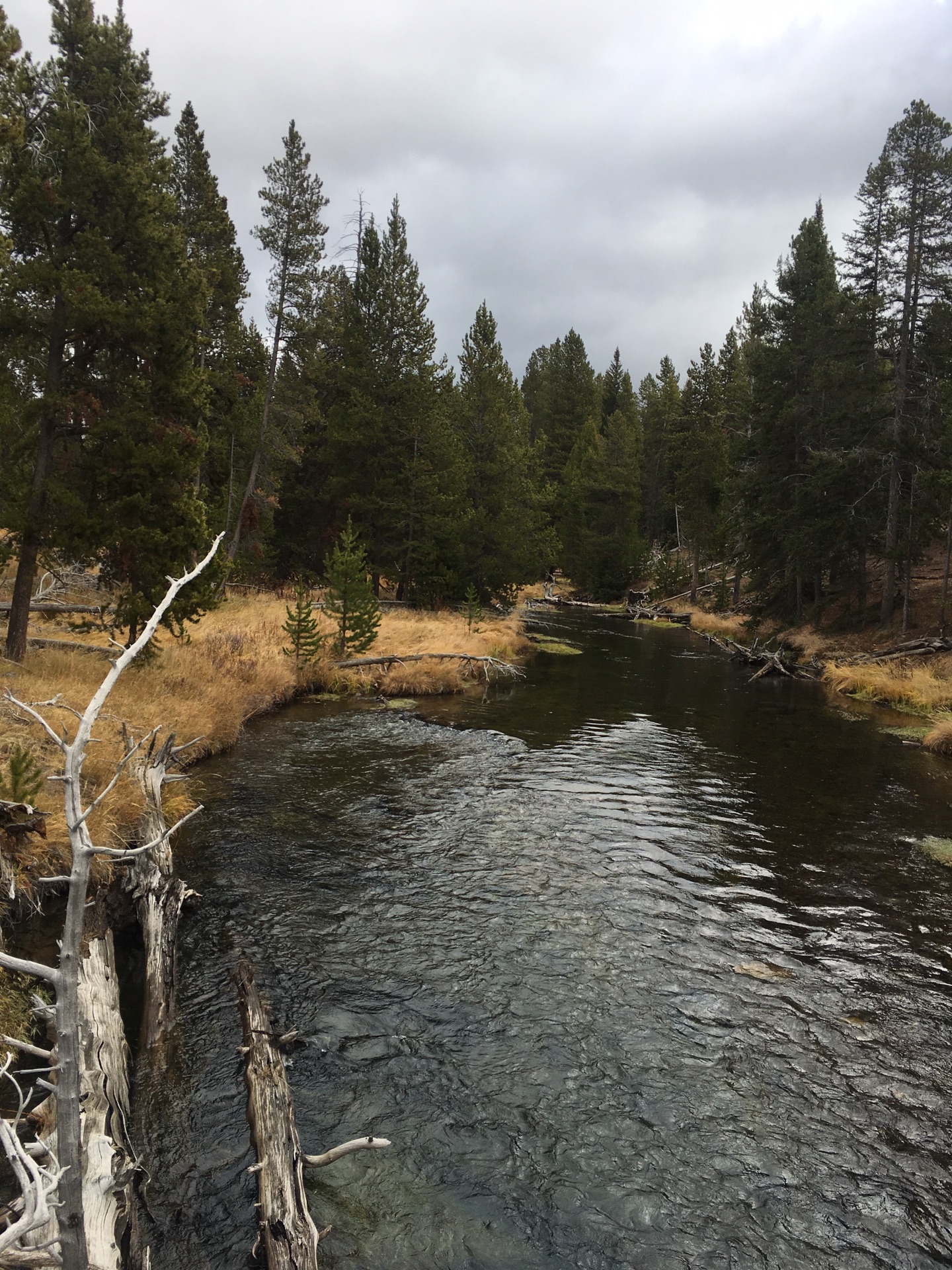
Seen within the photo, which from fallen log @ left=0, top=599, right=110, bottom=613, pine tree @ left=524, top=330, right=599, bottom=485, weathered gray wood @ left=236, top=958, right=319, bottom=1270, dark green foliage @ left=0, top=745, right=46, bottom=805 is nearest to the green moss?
fallen log @ left=0, top=599, right=110, bottom=613

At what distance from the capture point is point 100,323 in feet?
42.2

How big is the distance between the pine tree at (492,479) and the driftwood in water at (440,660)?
1301cm

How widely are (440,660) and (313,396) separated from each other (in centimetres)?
1501

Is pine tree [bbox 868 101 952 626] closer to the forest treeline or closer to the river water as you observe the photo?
the forest treeline

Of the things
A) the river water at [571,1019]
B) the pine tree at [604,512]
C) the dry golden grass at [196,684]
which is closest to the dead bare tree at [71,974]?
the river water at [571,1019]

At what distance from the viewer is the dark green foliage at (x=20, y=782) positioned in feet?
23.5

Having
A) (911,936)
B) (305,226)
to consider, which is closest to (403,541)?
(305,226)

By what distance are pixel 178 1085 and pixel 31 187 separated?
13.5 meters

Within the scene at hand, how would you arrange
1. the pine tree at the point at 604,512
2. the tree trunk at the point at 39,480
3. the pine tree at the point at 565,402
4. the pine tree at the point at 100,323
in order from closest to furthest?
the pine tree at the point at 100,323 → the tree trunk at the point at 39,480 → the pine tree at the point at 604,512 → the pine tree at the point at 565,402

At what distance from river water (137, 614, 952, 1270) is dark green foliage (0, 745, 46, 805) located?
6.94 ft

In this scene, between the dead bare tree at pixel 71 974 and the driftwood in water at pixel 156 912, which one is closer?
the dead bare tree at pixel 71 974

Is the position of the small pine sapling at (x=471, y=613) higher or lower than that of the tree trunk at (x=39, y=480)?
lower

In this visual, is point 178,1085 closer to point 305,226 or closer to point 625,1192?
point 625,1192

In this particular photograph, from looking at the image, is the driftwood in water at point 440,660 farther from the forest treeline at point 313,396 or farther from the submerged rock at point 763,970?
the submerged rock at point 763,970
